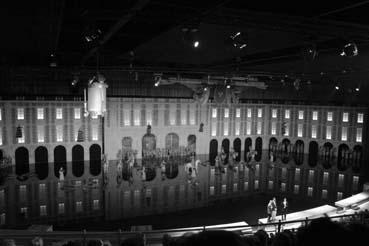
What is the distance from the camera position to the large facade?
62.9 feet

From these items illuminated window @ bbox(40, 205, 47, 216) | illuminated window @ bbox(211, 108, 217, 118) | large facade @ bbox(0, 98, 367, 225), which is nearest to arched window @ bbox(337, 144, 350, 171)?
large facade @ bbox(0, 98, 367, 225)

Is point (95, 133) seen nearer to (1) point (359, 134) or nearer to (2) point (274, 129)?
(2) point (274, 129)

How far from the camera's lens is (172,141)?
34281 millimetres

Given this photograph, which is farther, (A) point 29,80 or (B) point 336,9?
(A) point 29,80

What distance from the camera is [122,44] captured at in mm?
15625

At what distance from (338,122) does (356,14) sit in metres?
30.4

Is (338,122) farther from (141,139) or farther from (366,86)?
(141,139)

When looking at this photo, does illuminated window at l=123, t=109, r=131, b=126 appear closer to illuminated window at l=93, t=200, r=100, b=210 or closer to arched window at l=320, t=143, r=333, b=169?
illuminated window at l=93, t=200, r=100, b=210

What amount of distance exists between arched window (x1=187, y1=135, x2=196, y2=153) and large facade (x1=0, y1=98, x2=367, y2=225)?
0.12 metres

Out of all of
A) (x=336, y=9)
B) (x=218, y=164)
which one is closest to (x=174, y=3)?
(x=336, y=9)

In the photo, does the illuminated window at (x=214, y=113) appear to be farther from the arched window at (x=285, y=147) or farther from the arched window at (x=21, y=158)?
the arched window at (x=21, y=158)

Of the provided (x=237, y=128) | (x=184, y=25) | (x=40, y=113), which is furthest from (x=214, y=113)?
(x=184, y=25)

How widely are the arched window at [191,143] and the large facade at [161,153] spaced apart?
117 mm

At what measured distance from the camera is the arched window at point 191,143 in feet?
115
